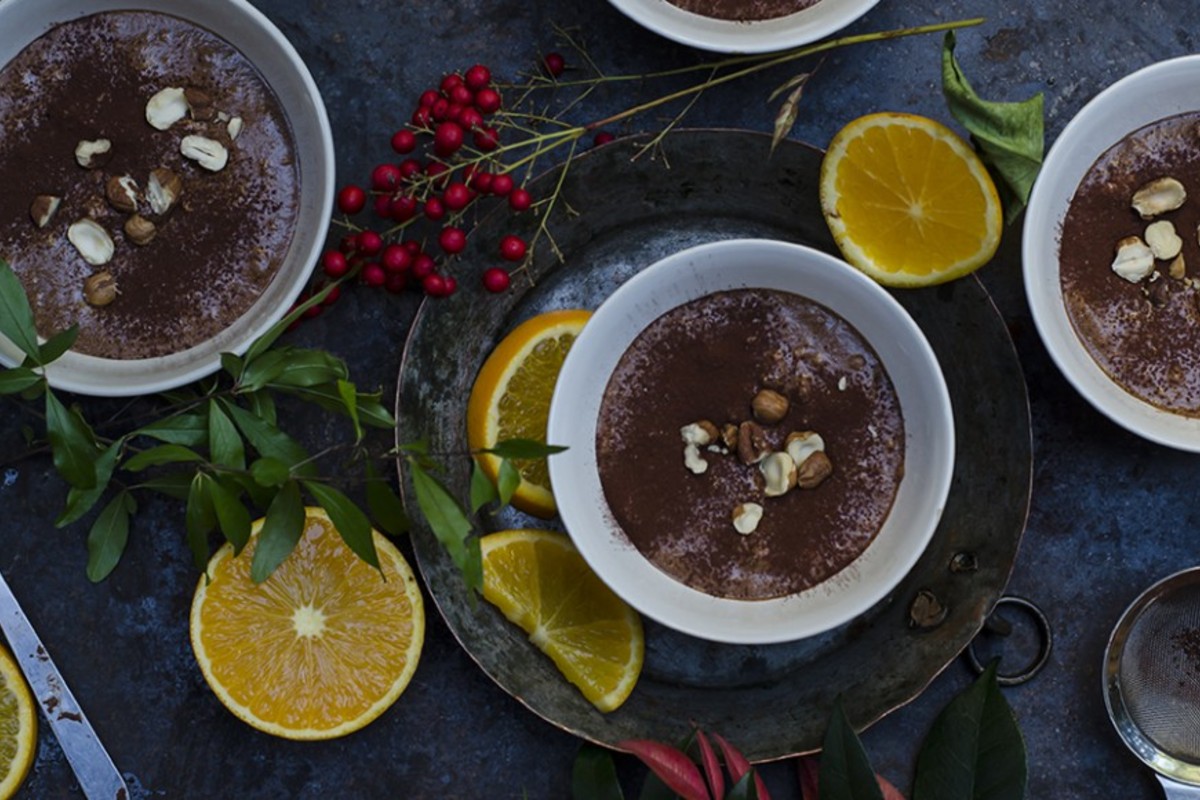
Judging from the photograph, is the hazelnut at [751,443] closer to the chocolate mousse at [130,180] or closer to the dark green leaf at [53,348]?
the chocolate mousse at [130,180]

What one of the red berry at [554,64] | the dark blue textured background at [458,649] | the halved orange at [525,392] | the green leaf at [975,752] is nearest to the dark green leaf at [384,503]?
the halved orange at [525,392]

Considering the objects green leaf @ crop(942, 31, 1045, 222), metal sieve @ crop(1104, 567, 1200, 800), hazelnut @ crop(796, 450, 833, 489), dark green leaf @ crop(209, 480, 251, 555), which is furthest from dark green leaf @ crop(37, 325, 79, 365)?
metal sieve @ crop(1104, 567, 1200, 800)

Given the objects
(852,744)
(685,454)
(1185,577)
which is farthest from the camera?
(1185,577)

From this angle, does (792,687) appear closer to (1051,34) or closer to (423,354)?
(423,354)

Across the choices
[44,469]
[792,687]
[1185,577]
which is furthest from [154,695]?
→ [1185,577]

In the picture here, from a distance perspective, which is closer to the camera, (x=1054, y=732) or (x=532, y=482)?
(x=532, y=482)

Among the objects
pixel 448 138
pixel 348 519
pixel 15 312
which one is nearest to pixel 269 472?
pixel 348 519
